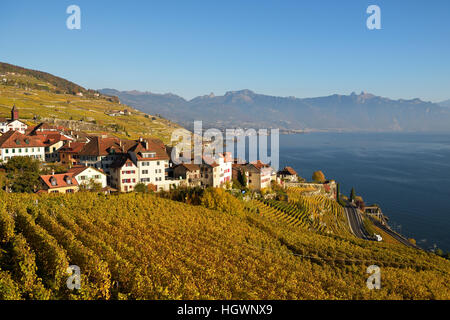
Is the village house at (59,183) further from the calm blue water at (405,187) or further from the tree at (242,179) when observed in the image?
the calm blue water at (405,187)

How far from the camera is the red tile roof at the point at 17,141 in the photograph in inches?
1810

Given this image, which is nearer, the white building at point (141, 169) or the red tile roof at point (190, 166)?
the white building at point (141, 169)

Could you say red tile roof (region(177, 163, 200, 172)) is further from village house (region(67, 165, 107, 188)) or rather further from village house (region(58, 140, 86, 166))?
village house (region(58, 140, 86, 166))

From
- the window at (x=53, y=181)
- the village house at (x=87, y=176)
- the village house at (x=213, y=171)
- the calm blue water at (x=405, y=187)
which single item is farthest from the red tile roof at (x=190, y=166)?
the calm blue water at (x=405, y=187)

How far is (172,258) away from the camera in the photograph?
1839 cm

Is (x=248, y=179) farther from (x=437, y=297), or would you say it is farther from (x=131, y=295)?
(x=131, y=295)

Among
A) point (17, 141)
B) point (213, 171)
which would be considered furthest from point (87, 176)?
point (213, 171)

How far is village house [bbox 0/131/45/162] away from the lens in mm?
45469

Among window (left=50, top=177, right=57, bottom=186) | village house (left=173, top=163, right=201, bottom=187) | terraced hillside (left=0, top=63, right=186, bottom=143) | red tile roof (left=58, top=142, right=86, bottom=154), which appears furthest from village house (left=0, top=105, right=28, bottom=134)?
village house (left=173, top=163, right=201, bottom=187)

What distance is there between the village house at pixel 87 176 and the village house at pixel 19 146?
12061mm

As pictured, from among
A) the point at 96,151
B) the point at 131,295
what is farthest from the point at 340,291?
the point at 96,151

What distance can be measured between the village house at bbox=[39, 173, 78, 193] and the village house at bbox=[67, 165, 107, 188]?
104 centimetres

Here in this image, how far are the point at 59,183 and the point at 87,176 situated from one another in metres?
4.06
